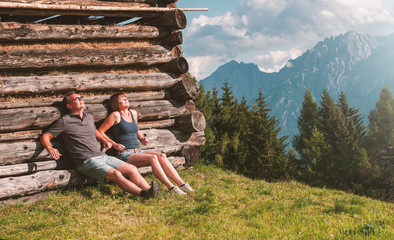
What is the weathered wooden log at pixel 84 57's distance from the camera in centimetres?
698

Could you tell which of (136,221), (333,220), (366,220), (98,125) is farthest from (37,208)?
(366,220)

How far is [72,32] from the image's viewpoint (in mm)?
7840

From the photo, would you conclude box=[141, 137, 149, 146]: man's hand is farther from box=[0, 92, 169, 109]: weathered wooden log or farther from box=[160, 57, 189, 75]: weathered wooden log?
box=[160, 57, 189, 75]: weathered wooden log

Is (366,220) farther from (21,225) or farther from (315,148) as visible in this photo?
(315,148)

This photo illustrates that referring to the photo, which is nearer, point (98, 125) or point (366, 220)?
point (366, 220)

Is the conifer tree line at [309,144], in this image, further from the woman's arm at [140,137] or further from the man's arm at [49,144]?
the man's arm at [49,144]

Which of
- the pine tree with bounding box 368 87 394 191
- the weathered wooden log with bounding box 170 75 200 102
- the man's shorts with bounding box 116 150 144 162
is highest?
the weathered wooden log with bounding box 170 75 200 102

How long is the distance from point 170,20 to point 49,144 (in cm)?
488

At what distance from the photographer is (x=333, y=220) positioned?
15.7ft

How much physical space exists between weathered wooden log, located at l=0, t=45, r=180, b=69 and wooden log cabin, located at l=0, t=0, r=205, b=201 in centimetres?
2

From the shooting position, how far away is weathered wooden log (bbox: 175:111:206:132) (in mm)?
9016

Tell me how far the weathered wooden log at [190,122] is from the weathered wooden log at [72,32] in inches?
90.8

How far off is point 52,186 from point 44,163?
534 mm

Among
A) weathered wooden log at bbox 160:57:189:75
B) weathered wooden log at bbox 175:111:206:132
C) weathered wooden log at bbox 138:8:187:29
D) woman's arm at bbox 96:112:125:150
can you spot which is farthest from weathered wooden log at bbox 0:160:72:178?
weathered wooden log at bbox 138:8:187:29
